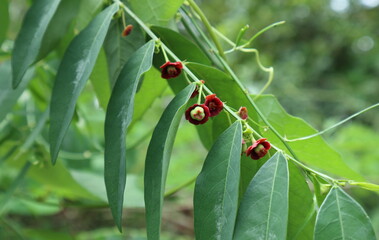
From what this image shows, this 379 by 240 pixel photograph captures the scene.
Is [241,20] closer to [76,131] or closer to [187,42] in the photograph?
[76,131]

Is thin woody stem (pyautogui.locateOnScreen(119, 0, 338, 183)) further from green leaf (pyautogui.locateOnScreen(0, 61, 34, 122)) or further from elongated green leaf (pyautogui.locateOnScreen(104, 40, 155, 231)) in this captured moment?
green leaf (pyautogui.locateOnScreen(0, 61, 34, 122))

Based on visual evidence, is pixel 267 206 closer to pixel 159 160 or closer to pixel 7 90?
pixel 159 160

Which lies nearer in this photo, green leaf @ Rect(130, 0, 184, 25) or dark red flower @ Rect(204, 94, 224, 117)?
dark red flower @ Rect(204, 94, 224, 117)

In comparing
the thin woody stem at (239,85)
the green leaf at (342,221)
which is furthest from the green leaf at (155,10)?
the green leaf at (342,221)

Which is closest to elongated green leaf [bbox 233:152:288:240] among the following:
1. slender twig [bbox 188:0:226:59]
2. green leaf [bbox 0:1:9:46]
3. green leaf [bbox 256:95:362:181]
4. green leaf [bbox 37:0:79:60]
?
green leaf [bbox 256:95:362:181]

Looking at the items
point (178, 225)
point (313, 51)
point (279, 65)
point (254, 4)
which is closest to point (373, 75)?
point (313, 51)

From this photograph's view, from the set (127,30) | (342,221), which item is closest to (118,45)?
(127,30)
